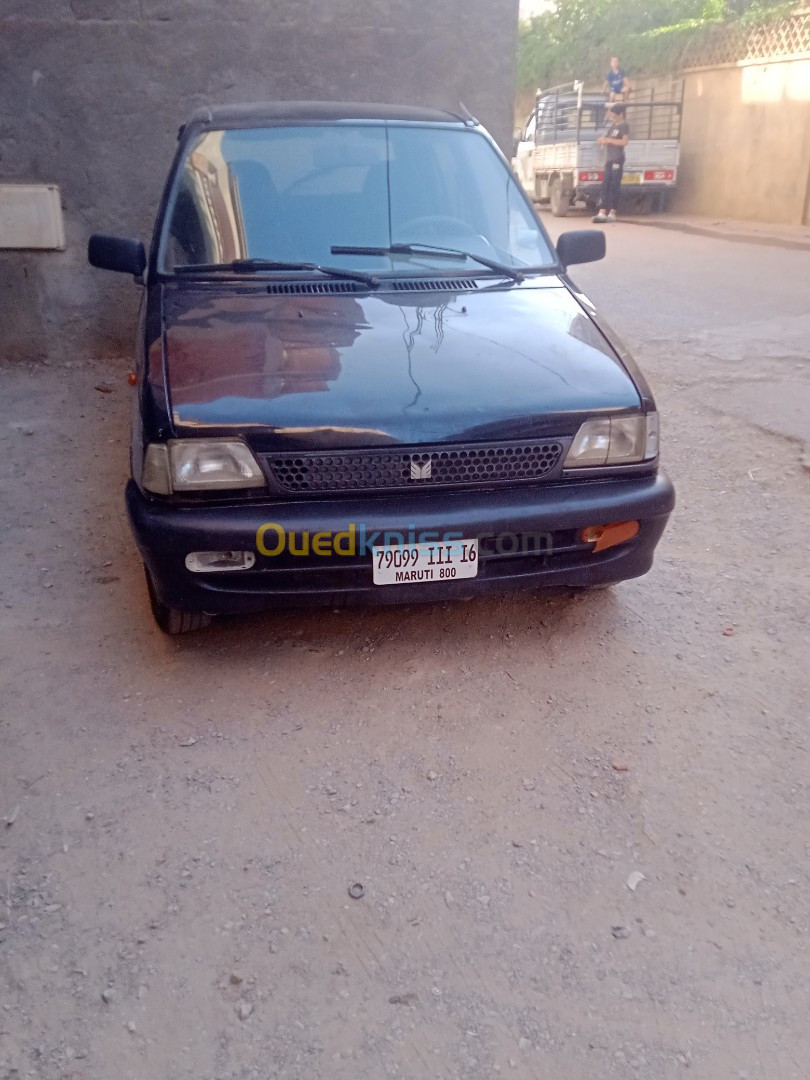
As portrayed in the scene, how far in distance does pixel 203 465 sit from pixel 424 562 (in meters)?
0.72

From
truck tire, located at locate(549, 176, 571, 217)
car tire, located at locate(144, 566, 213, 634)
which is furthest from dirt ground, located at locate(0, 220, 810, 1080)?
truck tire, located at locate(549, 176, 571, 217)

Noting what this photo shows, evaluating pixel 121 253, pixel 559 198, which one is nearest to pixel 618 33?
pixel 559 198

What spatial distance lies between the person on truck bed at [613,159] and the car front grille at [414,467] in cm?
1473

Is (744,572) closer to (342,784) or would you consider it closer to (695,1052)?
(342,784)

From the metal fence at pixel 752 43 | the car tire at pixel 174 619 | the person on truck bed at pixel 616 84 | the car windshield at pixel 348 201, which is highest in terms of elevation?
the metal fence at pixel 752 43

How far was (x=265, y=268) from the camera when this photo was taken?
12.0 ft

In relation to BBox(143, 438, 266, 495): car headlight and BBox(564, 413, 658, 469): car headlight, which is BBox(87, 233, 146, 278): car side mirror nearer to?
BBox(143, 438, 266, 495): car headlight

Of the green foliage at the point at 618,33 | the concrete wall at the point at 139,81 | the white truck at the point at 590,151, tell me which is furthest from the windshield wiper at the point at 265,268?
the green foliage at the point at 618,33

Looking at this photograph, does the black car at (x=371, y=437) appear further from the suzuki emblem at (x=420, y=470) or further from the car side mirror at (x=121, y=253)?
the car side mirror at (x=121, y=253)

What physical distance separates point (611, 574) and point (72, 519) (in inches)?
98.4

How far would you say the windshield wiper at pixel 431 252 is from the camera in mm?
3764

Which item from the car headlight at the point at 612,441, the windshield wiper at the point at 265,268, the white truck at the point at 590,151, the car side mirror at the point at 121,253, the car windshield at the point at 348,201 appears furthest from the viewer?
the white truck at the point at 590,151

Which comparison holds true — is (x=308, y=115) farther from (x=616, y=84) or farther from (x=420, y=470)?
(x=616, y=84)

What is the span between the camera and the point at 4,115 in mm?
6398
